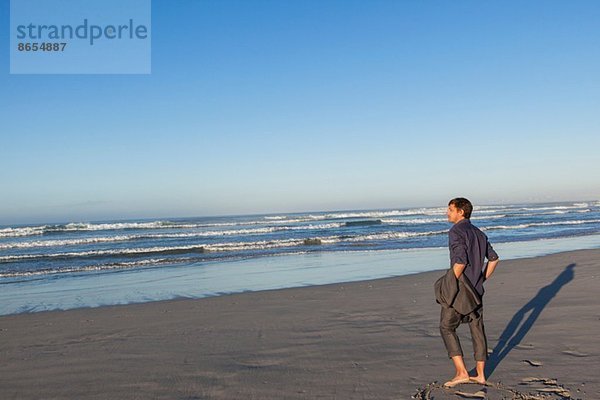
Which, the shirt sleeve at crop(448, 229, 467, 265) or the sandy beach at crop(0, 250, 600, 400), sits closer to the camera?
the shirt sleeve at crop(448, 229, 467, 265)

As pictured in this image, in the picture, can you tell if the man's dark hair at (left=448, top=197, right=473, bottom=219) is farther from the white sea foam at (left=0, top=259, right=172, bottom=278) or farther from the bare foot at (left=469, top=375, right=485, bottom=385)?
the white sea foam at (left=0, top=259, right=172, bottom=278)

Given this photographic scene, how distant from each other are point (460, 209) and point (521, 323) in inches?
120

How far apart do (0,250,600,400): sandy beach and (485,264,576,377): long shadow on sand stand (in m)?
0.03

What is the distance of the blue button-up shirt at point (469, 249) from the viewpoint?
4.29 meters

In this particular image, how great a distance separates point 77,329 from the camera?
7.40 m

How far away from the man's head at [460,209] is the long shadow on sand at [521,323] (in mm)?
1481

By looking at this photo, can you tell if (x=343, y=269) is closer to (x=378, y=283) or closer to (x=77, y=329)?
(x=378, y=283)

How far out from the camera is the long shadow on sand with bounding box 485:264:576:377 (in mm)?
5254

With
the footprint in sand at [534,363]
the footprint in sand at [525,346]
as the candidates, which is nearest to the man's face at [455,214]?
the footprint in sand at [534,363]

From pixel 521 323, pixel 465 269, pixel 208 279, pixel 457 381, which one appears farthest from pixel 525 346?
pixel 208 279

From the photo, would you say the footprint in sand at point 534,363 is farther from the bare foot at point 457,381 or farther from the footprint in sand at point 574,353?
the bare foot at point 457,381

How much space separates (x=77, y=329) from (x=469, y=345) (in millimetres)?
5264

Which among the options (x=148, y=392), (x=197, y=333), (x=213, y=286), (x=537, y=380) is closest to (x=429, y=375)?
(x=537, y=380)

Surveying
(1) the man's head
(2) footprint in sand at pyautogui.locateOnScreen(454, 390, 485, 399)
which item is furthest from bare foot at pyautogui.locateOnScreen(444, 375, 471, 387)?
(1) the man's head
